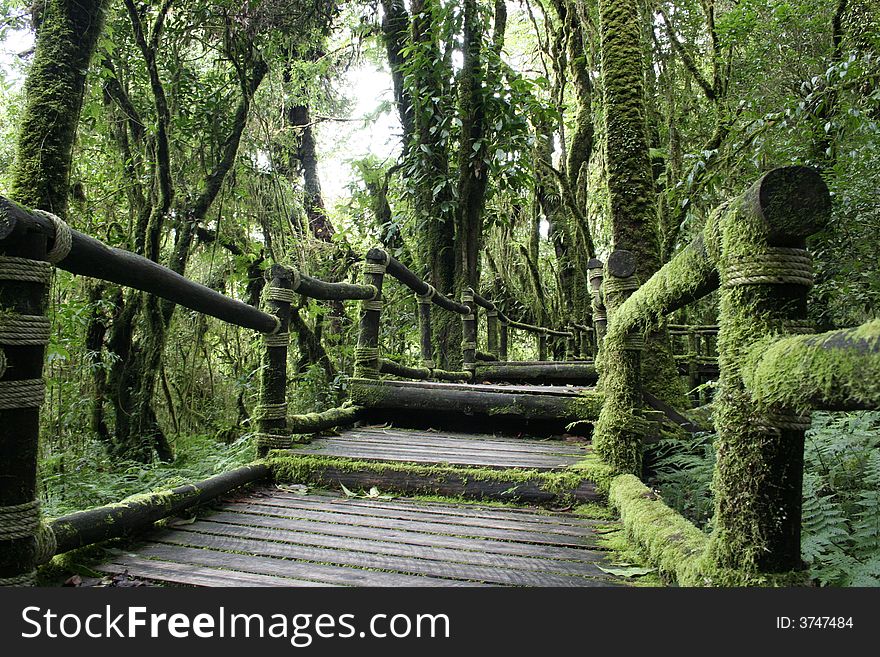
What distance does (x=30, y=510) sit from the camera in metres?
1.62

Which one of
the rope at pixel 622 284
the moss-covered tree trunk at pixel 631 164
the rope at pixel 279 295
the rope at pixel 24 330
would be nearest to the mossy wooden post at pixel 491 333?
the moss-covered tree trunk at pixel 631 164

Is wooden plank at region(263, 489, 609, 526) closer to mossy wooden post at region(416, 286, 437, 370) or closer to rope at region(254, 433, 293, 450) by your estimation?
rope at region(254, 433, 293, 450)

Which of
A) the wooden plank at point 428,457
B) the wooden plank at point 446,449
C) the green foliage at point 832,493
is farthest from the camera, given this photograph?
the wooden plank at point 446,449

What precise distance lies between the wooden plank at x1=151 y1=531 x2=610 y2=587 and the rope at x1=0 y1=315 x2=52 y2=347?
100 centimetres

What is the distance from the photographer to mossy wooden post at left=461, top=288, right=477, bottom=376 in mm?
7535

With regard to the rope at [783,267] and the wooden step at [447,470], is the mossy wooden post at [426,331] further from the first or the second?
the rope at [783,267]

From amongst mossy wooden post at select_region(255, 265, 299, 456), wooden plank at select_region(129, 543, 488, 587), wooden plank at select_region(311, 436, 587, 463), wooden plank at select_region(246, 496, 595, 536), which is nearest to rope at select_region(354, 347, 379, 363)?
wooden plank at select_region(311, 436, 587, 463)

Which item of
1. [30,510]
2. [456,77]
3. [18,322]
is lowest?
[30,510]

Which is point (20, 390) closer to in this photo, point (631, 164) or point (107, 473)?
point (107, 473)

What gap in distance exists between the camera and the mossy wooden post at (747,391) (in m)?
1.26

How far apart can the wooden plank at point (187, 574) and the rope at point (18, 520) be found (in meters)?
0.39
